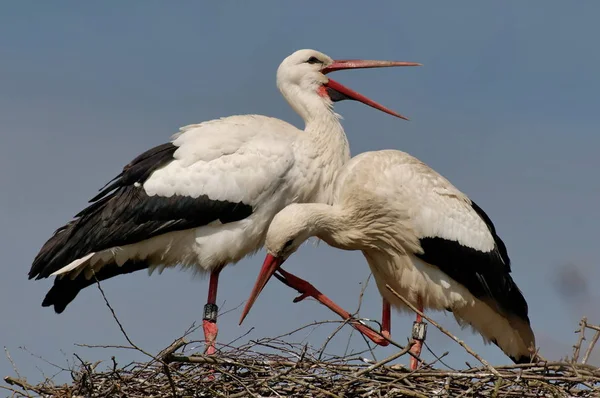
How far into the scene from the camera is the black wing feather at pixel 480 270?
8.70m

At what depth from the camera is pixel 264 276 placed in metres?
8.52

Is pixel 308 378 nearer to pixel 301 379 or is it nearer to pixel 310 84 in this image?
pixel 301 379

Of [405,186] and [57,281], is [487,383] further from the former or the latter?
[57,281]

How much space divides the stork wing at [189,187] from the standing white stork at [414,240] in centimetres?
42

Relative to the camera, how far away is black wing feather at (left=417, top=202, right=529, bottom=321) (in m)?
8.70

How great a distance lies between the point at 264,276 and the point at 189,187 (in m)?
0.80

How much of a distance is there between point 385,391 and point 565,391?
92 cm

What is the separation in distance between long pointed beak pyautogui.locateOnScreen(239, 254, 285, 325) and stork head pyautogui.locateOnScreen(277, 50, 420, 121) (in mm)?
1313

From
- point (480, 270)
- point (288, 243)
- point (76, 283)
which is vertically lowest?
point (76, 283)

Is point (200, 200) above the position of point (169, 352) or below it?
above

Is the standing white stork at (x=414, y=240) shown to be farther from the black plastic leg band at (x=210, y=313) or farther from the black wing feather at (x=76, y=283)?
the black wing feather at (x=76, y=283)

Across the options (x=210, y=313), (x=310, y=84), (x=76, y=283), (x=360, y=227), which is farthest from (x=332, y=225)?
(x=76, y=283)

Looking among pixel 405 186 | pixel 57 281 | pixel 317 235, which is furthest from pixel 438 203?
pixel 57 281

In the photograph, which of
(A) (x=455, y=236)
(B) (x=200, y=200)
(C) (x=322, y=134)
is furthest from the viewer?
(C) (x=322, y=134)
